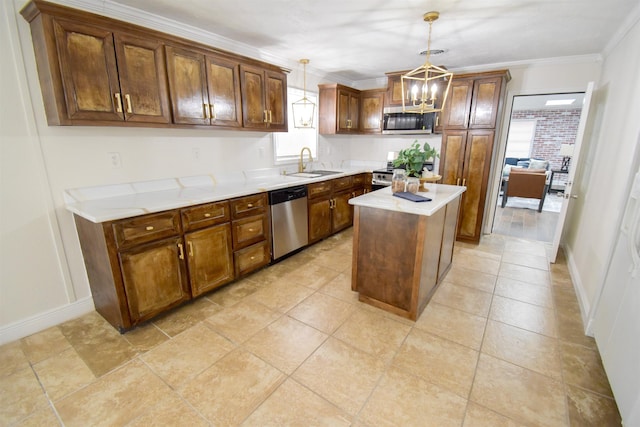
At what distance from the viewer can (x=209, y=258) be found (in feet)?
8.46

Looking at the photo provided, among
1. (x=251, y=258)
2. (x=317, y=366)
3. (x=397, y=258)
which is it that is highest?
(x=397, y=258)

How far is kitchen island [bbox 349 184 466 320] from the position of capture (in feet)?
7.25

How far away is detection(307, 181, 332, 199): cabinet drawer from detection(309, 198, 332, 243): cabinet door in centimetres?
8

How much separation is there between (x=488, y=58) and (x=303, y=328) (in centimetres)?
405

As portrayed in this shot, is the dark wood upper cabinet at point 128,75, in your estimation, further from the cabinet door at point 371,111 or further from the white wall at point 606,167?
the white wall at point 606,167

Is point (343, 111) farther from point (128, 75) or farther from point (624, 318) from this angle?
point (624, 318)

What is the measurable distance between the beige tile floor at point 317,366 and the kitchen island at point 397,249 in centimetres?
15

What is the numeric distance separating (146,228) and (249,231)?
99 centimetres

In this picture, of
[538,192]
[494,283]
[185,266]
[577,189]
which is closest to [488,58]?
[577,189]

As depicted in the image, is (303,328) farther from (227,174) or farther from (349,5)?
(349,5)

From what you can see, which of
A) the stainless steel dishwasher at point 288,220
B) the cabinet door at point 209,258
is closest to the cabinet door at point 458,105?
the stainless steel dishwasher at point 288,220

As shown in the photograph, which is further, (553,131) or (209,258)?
(553,131)

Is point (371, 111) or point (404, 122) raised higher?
point (371, 111)

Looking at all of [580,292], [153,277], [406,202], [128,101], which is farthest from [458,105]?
[153,277]
